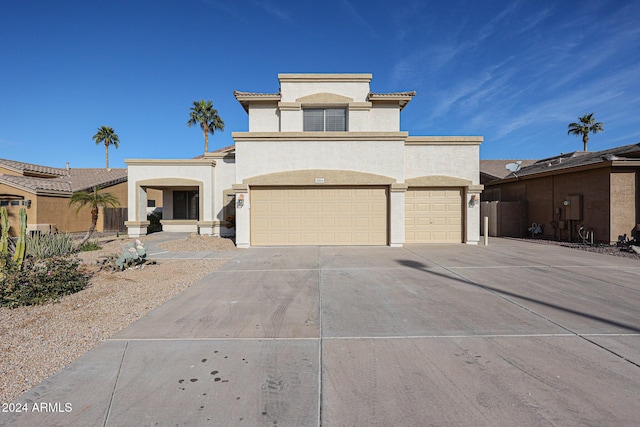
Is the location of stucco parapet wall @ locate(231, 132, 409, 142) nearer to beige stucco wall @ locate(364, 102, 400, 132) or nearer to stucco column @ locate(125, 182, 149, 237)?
beige stucco wall @ locate(364, 102, 400, 132)

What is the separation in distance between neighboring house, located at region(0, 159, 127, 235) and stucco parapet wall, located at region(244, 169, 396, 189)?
623 inches

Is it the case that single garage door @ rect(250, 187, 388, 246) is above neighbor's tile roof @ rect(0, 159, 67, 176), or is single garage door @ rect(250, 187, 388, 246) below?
below

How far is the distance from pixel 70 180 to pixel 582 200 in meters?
34.6

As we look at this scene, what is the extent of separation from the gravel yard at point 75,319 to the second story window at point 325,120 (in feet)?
35.3

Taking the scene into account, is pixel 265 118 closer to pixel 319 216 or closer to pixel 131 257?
pixel 319 216

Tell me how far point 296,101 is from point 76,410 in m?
16.3

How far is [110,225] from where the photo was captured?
22.9 metres

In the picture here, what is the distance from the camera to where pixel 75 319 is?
195 inches

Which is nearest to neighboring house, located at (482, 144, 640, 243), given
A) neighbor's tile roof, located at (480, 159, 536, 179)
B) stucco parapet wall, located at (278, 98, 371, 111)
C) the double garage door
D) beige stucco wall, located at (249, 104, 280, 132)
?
neighbor's tile roof, located at (480, 159, 536, 179)

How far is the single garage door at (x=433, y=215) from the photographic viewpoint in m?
13.9

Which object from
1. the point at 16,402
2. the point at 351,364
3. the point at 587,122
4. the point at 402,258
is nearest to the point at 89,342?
the point at 16,402

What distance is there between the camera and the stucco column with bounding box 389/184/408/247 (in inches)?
512

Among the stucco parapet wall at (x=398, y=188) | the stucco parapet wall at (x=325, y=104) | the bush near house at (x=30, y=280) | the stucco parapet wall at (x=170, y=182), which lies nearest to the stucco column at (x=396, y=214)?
the stucco parapet wall at (x=398, y=188)

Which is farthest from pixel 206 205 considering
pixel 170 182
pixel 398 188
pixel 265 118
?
pixel 398 188
